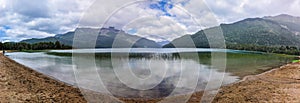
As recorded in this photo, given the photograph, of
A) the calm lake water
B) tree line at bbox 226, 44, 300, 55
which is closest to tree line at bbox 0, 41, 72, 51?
the calm lake water

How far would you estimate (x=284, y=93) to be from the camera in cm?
1109

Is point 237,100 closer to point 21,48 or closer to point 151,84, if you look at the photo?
point 151,84

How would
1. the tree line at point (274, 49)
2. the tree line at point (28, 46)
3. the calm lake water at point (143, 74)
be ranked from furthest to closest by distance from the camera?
the tree line at point (274, 49)
the tree line at point (28, 46)
the calm lake water at point (143, 74)

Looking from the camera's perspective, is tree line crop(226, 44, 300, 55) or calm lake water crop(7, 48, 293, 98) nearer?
calm lake water crop(7, 48, 293, 98)

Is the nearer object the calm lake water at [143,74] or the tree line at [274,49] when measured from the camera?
the calm lake water at [143,74]

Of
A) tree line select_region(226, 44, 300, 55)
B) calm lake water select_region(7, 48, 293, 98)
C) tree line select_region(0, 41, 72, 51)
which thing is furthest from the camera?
tree line select_region(226, 44, 300, 55)

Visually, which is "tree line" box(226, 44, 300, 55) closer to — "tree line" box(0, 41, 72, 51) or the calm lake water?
the calm lake water

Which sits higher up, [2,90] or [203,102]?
[2,90]

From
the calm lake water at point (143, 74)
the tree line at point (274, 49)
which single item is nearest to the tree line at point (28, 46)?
the calm lake water at point (143, 74)

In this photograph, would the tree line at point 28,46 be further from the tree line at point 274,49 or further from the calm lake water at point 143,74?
the tree line at point 274,49

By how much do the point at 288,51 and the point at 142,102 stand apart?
12771 centimetres

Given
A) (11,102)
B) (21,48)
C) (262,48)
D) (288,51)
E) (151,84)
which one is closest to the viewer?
(11,102)

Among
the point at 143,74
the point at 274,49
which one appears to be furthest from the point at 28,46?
the point at 274,49

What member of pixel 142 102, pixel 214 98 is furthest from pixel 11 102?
pixel 214 98
